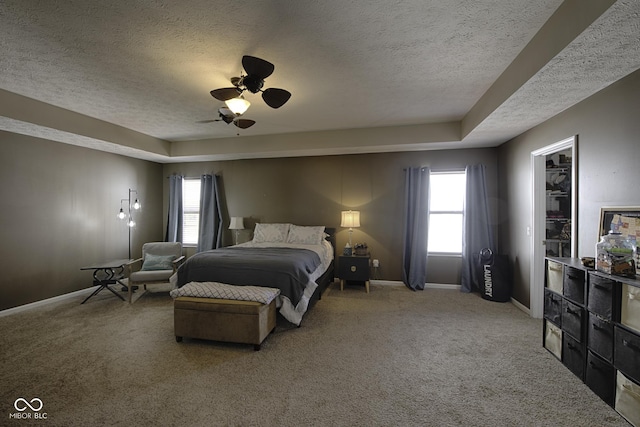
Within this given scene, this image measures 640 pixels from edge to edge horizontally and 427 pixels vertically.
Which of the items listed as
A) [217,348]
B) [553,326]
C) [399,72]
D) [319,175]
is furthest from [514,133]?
[217,348]

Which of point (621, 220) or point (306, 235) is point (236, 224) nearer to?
point (306, 235)

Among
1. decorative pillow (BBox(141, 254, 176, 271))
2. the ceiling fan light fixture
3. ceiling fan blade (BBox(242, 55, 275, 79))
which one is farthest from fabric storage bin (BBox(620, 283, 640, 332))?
decorative pillow (BBox(141, 254, 176, 271))

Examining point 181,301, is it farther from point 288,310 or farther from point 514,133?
point 514,133

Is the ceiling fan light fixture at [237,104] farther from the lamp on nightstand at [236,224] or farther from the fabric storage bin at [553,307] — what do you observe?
the fabric storage bin at [553,307]

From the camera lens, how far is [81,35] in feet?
7.09

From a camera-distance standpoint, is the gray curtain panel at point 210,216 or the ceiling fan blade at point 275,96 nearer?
the ceiling fan blade at point 275,96

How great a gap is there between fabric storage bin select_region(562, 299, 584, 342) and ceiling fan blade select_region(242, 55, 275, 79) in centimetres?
317

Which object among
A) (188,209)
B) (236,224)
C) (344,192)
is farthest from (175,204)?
(344,192)

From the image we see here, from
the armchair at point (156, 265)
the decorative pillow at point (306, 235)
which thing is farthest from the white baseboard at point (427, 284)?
the armchair at point (156, 265)

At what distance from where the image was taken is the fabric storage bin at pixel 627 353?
1775mm

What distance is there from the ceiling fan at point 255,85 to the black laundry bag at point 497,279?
3889 millimetres

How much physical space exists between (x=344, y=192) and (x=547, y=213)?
10.0ft

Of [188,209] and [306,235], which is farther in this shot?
[188,209]

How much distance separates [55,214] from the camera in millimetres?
4309
